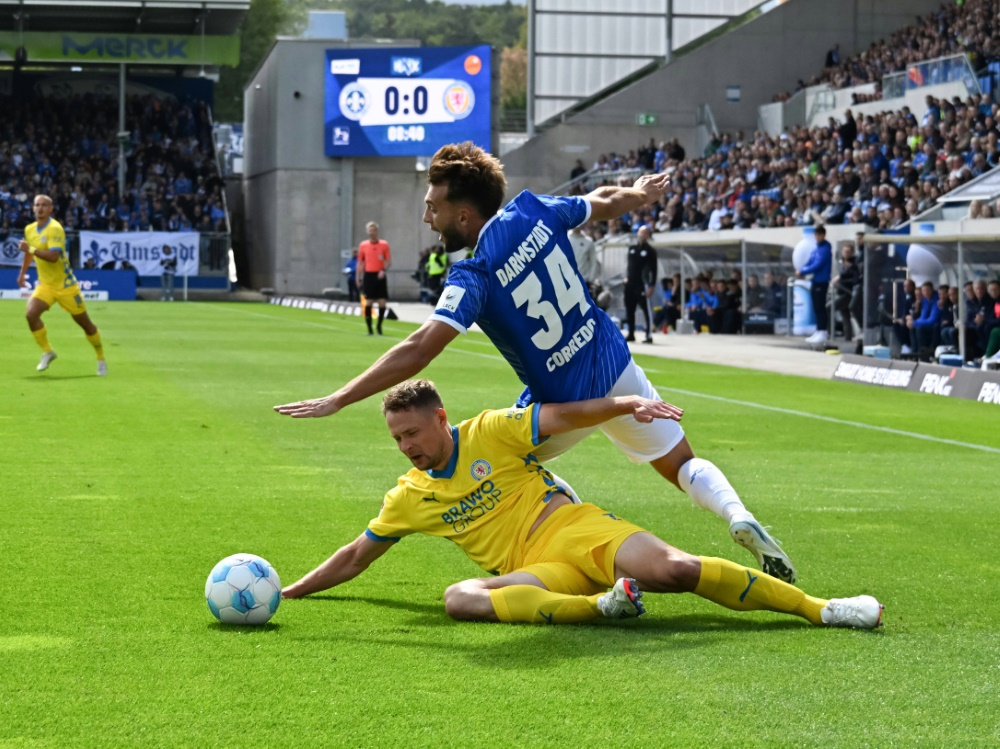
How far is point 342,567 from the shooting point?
6016 mm

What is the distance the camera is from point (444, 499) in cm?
591

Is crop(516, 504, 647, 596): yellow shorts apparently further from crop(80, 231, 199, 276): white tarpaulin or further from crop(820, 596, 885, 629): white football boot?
crop(80, 231, 199, 276): white tarpaulin

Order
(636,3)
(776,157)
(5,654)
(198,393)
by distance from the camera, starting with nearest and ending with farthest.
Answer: (5,654) → (198,393) → (776,157) → (636,3)

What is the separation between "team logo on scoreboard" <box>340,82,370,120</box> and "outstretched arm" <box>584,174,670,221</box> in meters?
47.5

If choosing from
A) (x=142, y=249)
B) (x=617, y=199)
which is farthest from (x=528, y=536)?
(x=142, y=249)

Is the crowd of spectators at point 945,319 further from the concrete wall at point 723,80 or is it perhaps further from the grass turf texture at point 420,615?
the concrete wall at point 723,80

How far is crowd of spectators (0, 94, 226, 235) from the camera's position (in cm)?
5391

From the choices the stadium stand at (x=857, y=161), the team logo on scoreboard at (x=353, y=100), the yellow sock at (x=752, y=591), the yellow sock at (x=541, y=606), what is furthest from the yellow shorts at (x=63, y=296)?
the team logo on scoreboard at (x=353, y=100)

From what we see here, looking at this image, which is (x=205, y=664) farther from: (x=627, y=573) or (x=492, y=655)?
(x=627, y=573)

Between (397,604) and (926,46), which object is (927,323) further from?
(926,46)

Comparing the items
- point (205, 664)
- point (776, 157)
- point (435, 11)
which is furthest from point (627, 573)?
point (435, 11)

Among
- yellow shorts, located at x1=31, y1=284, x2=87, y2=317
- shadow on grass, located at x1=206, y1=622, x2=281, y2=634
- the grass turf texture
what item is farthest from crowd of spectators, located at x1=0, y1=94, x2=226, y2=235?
shadow on grass, located at x1=206, y1=622, x2=281, y2=634

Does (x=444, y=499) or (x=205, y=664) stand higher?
(x=444, y=499)

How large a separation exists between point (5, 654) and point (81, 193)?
5186 cm
